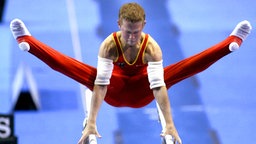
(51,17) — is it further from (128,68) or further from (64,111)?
(128,68)

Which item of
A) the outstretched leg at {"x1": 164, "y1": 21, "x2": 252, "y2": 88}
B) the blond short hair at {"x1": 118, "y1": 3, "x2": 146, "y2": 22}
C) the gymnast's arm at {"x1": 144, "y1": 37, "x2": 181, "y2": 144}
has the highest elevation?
the blond short hair at {"x1": 118, "y1": 3, "x2": 146, "y2": 22}

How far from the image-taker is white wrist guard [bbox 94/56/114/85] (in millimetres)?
3441

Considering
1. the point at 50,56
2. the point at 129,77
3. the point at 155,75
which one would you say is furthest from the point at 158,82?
the point at 50,56

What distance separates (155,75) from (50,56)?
2.70 feet

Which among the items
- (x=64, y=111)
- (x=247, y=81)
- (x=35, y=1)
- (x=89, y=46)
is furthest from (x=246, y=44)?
(x=35, y=1)

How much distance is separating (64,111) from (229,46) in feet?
7.11

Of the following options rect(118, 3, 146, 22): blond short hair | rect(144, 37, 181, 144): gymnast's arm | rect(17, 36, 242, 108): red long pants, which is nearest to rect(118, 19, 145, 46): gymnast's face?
rect(118, 3, 146, 22): blond short hair

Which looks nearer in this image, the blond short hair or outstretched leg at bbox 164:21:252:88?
the blond short hair

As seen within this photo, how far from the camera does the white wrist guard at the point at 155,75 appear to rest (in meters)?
3.41

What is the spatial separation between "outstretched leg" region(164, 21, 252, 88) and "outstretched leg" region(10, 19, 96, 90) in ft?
2.11

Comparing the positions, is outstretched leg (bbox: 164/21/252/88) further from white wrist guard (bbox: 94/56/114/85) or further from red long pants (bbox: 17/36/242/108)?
white wrist guard (bbox: 94/56/114/85)

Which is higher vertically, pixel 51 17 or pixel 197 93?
pixel 51 17

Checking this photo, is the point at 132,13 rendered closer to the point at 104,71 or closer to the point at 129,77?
the point at 104,71

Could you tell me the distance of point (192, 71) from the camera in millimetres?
3762
